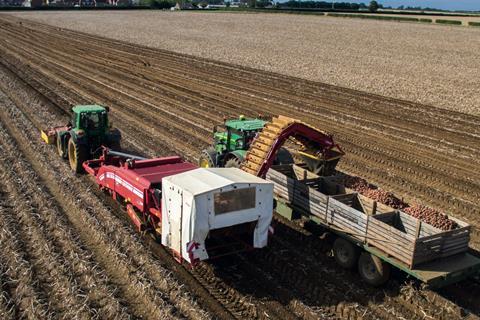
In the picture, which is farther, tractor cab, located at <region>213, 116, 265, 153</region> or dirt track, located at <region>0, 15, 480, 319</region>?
tractor cab, located at <region>213, 116, 265, 153</region>

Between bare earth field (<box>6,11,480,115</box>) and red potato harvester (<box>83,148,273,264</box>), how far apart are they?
19.4 metres

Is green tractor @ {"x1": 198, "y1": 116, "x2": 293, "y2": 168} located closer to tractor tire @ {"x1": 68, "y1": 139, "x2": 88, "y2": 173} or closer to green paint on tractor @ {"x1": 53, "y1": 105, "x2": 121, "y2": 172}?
green paint on tractor @ {"x1": 53, "y1": 105, "x2": 121, "y2": 172}

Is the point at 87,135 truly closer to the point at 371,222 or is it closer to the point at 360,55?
the point at 371,222

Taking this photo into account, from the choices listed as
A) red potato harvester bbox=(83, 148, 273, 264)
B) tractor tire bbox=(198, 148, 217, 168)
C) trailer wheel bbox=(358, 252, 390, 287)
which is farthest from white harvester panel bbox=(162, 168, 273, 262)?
tractor tire bbox=(198, 148, 217, 168)

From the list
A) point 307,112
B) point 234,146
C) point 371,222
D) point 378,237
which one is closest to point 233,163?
point 234,146

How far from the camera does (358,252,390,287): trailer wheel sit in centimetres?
1032

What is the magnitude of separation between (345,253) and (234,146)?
5.06 meters

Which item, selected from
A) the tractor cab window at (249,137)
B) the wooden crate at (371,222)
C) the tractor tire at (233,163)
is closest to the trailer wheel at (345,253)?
the wooden crate at (371,222)

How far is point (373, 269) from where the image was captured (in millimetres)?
10539

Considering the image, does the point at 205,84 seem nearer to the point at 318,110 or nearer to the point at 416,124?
the point at 318,110

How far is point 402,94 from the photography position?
99.2ft

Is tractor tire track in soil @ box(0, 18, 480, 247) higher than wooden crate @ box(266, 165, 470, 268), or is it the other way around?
wooden crate @ box(266, 165, 470, 268)

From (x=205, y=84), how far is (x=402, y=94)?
12.2 metres

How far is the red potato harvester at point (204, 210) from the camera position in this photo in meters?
9.92
